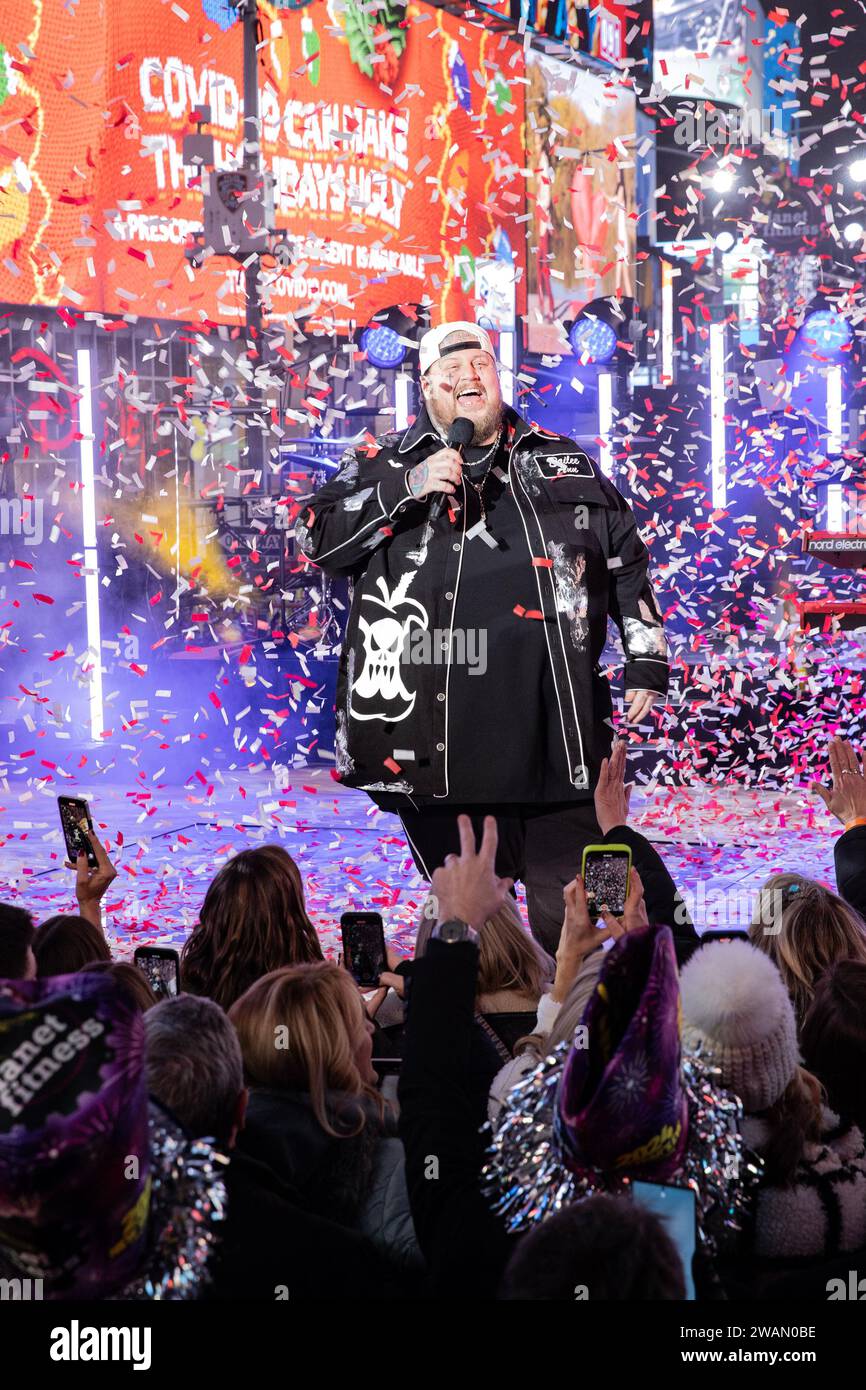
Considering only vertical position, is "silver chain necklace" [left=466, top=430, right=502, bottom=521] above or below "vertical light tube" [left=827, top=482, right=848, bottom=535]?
below

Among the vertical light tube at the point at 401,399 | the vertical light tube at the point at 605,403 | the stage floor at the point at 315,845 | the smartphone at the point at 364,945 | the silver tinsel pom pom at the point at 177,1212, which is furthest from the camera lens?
the vertical light tube at the point at 605,403

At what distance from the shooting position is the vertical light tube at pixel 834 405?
12406 millimetres

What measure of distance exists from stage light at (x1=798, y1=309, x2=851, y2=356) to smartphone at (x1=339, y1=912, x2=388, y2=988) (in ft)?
35.5

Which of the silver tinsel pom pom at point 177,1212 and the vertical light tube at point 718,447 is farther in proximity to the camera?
the vertical light tube at point 718,447

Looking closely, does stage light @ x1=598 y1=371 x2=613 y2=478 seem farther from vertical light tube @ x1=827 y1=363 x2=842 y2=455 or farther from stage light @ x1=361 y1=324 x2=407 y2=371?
stage light @ x1=361 y1=324 x2=407 y2=371

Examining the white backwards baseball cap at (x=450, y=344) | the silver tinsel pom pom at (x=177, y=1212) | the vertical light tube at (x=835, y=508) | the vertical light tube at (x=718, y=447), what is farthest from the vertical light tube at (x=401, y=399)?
the silver tinsel pom pom at (x=177, y=1212)

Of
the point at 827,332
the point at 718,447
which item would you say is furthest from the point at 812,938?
the point at 827,332

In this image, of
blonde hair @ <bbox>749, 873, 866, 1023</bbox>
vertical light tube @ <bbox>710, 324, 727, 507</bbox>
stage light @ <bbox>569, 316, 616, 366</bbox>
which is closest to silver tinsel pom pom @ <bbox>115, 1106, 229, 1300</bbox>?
blonde hair @ <bbox>749, 873, 866, 1023</bbox>

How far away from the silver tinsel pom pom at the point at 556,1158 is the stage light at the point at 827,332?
1202 cm

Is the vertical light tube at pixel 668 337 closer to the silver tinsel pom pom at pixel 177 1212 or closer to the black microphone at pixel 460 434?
the black microphone at pixel 460 434

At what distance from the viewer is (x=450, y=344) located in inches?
146

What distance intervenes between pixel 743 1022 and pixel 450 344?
94.3 inches

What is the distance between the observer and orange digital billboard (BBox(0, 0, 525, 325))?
8.12 metres

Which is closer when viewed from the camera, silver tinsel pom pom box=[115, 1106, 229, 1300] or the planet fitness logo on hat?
the planet fitness logo on hat
